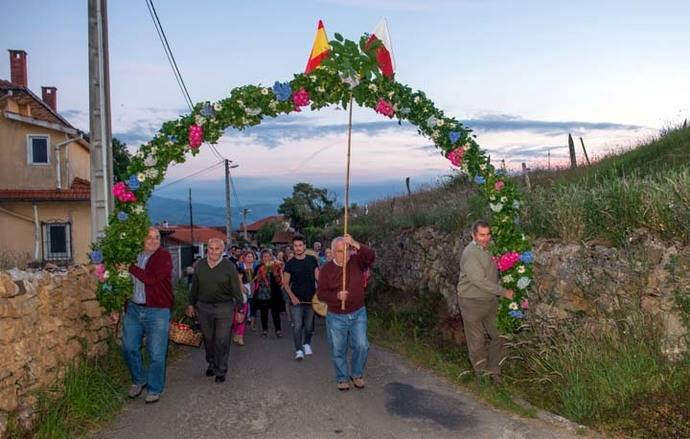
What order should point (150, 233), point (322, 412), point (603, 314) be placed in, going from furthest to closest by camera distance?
point (150, 233) → point (603, 314) → point (322, 412)

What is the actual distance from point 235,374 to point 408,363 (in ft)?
8.15

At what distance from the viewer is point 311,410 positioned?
6.95 meters

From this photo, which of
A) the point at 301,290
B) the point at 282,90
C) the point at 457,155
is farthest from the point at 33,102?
the point at 457,155

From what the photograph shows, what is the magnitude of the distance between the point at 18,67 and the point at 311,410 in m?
27.8

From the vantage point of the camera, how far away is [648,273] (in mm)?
6965

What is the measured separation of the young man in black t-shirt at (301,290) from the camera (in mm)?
10258

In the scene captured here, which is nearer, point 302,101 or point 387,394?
point 387,394

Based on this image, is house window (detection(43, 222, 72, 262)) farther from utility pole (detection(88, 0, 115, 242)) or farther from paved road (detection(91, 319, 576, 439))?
paved road (detection(91, 319, 576, 439))

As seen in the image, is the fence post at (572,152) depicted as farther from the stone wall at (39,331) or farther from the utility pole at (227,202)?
the utility pole at (227,202)

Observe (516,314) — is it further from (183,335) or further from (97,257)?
(97,257)

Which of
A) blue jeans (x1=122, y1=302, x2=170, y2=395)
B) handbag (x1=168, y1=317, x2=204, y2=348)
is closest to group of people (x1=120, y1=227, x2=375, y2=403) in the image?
blue jeans (x1=122, y1=302, x2=170, y2=395)

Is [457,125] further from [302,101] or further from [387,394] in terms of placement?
[387,394]

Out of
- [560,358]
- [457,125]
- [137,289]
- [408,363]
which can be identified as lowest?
[408,363]

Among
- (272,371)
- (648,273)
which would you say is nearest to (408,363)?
(272,371)
